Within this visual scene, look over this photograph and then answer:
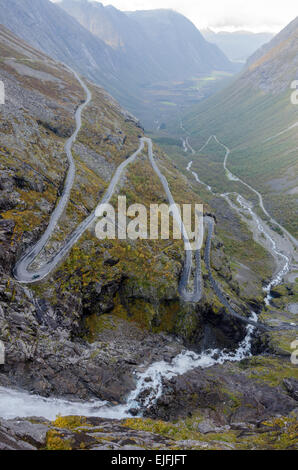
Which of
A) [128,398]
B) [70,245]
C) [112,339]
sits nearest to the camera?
[128,398]

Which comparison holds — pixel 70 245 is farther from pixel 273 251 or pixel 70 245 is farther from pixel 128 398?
pixel 273 251

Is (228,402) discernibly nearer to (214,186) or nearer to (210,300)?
(210,300)

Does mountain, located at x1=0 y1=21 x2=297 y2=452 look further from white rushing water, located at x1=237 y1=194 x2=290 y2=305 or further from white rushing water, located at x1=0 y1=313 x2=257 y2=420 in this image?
white rushing water, located at x1=237 y1=194 x2=290 y2=305

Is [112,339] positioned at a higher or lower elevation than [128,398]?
higher

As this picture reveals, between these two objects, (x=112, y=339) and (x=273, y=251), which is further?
(x=273, y=251)

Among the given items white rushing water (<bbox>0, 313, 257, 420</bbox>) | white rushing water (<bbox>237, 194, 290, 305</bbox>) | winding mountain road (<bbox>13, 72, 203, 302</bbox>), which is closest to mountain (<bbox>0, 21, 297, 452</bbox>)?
white rushing water (<bbox>0, 313, 257, 420</bbox>)

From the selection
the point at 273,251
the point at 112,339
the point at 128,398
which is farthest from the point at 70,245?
the point at 273,251

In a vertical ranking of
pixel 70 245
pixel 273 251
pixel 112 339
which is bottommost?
pixel 112 339

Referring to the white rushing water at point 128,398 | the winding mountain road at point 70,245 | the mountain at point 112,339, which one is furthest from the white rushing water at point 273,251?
the white rushing water at point 128,398
